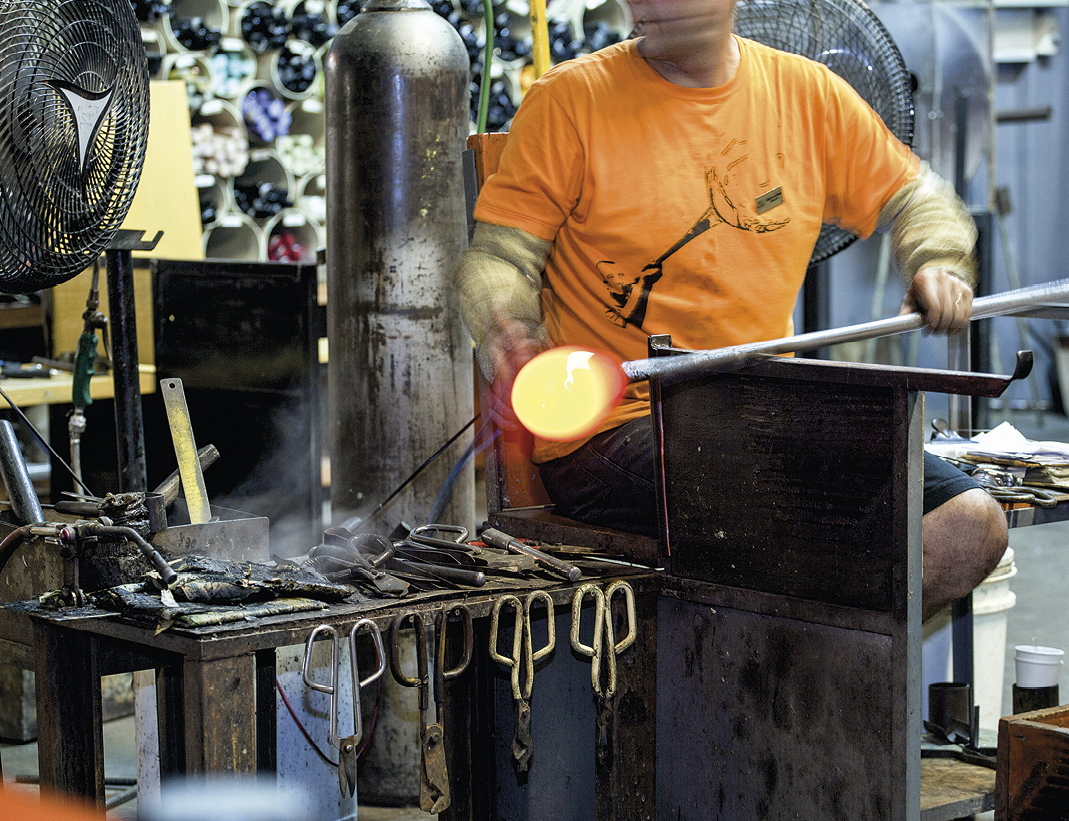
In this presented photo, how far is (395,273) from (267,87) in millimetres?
3171

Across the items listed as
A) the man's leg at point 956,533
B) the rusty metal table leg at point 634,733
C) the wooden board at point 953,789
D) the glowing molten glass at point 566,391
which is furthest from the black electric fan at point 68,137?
the wooden board at point 953,789

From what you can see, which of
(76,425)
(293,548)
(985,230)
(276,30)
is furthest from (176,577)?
(276,30)

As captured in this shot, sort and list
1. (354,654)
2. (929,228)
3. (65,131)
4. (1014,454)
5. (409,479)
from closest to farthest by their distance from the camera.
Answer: (354,654) < (65,131) < (929,228) < (1014,454) < (409,479)

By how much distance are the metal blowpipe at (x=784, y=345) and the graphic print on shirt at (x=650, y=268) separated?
286mm

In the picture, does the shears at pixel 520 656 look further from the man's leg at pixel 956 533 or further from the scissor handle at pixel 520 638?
the man's leg at pixel 956 533

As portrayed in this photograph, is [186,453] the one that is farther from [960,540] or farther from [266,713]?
[960,540]

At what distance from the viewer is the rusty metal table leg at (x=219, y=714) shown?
4.61 feet

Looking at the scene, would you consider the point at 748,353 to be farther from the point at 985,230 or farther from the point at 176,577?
the point at 985,230

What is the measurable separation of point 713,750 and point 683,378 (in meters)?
0.56

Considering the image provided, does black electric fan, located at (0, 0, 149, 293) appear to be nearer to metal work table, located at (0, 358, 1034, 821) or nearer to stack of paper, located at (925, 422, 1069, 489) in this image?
metal work table, located at (0, 358, 1034, 821)

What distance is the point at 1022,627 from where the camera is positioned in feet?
13.7

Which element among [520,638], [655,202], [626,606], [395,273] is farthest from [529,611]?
[395,273]

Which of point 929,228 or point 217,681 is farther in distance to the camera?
point 929,228

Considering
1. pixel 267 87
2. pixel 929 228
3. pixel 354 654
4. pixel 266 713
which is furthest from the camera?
pixel 267 87
